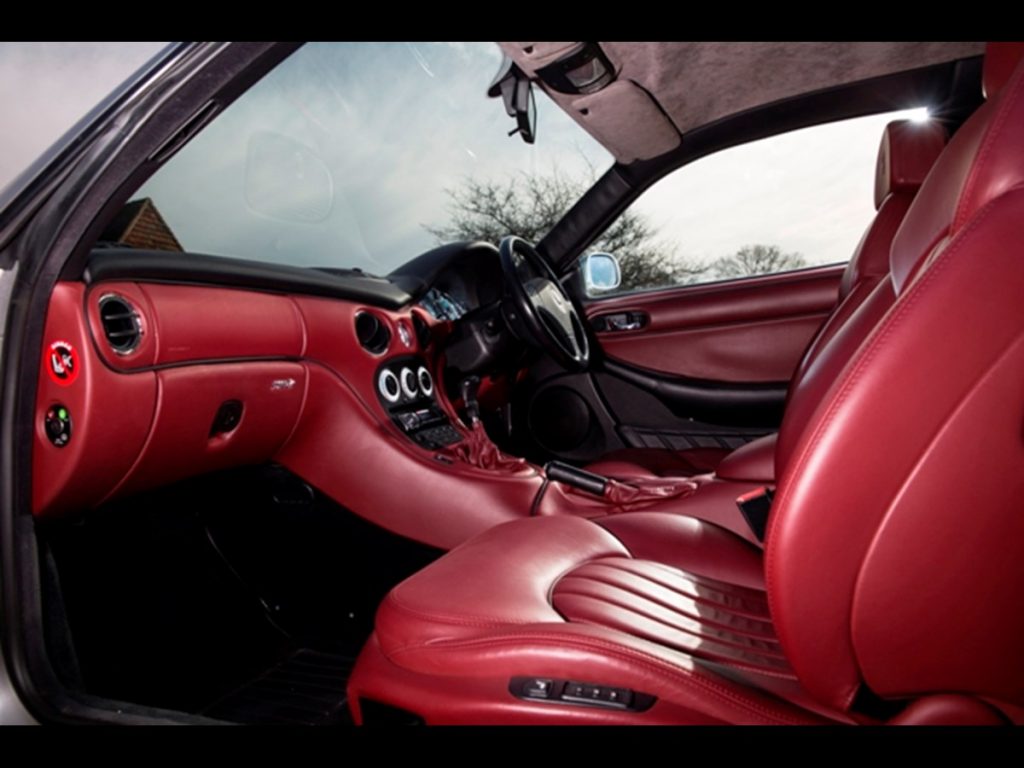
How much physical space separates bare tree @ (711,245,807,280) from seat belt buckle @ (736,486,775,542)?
4.78 feet

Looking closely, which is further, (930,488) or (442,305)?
(442,305)

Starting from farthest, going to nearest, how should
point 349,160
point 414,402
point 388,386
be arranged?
point 349,160
point 414,402
point 388,386

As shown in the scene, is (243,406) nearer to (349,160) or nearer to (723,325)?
(349,160)

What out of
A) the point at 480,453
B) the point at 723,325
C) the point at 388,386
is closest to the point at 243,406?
the point at 388,386

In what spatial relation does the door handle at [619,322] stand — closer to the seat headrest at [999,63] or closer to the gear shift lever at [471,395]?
the gear shift lever at [471,395]

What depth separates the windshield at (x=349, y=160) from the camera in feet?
5.16

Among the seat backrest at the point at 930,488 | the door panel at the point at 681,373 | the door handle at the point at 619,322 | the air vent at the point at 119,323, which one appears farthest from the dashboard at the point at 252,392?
the seat backrest at the point at 930,488

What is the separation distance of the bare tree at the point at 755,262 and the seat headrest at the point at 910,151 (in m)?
1.12

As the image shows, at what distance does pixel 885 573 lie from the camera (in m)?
0.69

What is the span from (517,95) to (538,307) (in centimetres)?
65

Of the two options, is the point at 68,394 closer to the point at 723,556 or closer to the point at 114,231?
the point at 114,231

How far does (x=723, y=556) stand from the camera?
125 cm

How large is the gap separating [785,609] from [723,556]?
0.53 meters
